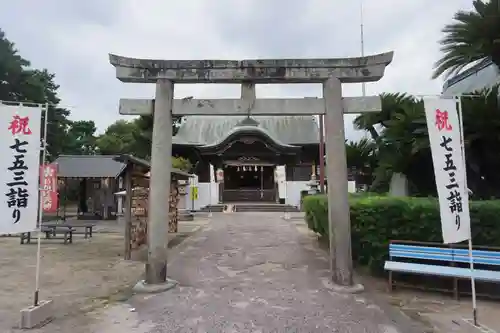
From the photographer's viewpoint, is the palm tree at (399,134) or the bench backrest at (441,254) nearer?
the bench backrest at (441,254)

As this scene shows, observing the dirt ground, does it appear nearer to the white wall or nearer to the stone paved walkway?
the stone paved walkway

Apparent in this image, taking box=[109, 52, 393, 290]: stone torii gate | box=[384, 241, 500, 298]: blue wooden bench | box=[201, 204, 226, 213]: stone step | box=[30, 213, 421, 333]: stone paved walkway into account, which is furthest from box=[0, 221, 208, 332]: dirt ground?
box=[201, 204, 226, 213]: stone step

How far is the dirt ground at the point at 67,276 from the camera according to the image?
597 centimetres

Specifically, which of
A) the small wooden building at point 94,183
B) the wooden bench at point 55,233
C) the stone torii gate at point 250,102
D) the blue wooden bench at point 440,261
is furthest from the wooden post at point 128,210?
the small wooden building at point 94,183

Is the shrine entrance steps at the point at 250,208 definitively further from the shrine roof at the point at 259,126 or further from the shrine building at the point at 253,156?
the shrine roof at the point at 259,126

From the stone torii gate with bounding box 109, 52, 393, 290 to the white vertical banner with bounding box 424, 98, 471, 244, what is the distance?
1479mm

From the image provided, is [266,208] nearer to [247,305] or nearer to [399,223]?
[399,223]

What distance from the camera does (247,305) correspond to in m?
5.82

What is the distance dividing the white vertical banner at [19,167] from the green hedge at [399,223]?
567cm

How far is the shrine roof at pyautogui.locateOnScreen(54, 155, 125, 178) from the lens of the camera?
71.6 feet

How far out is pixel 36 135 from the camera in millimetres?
5387

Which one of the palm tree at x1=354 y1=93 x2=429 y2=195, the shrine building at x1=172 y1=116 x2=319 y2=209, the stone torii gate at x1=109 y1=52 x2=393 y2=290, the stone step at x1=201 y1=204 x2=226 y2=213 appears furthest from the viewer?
the shrine building at x1=172 y1=116 x2=319 y2=209

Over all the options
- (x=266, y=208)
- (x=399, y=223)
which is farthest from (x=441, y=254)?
(x=266, y=208)

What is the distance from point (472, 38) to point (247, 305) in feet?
24.0
